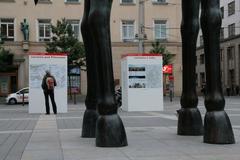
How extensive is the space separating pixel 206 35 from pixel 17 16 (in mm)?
38364

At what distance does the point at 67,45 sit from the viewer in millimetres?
40000

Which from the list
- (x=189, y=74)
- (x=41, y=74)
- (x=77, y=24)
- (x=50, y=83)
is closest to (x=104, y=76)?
(x=189, y=74)

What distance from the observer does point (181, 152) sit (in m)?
7.95

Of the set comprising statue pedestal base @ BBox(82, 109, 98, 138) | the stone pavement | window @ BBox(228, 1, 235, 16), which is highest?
window @ BBox(228, 1, 235, 16)

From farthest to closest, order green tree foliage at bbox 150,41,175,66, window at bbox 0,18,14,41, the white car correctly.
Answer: window at bbox 0,18,14,41 < green tree foliage at bbox 150,41,175,66 < the white car

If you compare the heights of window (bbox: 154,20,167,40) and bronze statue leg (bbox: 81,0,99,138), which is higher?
window (bbox: 154,20,167,40)

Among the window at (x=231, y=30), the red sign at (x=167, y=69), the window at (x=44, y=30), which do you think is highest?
the window at (x=231, y=30)

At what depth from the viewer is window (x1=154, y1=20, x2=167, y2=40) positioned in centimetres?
4853

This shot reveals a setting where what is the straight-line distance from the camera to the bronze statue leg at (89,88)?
1060 centimetres

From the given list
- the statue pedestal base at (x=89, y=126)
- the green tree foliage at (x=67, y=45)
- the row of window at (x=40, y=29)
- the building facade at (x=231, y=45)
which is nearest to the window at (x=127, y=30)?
the row of window at (x=40, y=29)

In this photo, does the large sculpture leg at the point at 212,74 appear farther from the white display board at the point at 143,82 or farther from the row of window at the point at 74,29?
the row of window at the point at 74,29

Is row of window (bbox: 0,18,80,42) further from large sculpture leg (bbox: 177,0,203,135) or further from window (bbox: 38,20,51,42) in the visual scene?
large sculpture leg (bbox: 177,0,203,135)

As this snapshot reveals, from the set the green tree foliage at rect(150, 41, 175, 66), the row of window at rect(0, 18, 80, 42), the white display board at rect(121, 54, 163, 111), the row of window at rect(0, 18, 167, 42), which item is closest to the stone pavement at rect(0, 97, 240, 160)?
the white display board at rect(121, 54, 163, 111)

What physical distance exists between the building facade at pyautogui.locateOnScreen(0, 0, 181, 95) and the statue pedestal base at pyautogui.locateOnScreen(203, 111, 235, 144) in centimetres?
3528
